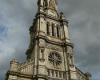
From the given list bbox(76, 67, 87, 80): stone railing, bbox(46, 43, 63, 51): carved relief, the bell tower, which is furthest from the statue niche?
bbox(76, 67, 87, 80): stone railing

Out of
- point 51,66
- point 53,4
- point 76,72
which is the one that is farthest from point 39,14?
point 76,72

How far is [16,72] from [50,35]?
11.2 m

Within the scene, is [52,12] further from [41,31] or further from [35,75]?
[35,75]

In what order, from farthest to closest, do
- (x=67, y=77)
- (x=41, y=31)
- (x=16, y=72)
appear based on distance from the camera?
(x=41, y=31) < (x=67, y=77) < (x=16, y=72)

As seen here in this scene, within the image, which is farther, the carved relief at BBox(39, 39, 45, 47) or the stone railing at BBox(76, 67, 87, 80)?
the stone railing at BBox(76, 67, 87, 80)

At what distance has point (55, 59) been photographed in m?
26.1

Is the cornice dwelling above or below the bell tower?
below

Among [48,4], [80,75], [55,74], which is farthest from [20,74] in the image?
[48,4]


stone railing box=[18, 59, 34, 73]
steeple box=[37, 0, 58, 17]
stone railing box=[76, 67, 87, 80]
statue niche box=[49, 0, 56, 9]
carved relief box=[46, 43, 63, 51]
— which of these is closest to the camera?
stone railing box=[18, 59, 34, 73]

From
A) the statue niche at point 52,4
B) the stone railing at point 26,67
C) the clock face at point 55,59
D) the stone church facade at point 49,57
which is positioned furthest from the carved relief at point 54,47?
the statue niche at point 52,4

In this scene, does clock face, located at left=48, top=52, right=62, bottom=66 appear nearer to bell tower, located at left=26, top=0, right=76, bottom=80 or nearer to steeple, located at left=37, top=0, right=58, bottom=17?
bell tower, located at left=26, top=0, right=76, bottom=80

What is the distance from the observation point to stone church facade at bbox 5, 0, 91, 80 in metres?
22.1

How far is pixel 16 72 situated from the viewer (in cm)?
2103

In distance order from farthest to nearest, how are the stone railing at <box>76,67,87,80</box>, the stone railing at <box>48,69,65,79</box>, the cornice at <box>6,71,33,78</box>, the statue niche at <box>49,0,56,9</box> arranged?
the statue niche at <box>49,0,56,9</box>
the stone railing at <box>76,67,87,80</box>
the stone railing at <box>48,69,65,79</box>
the cornice at <box>6,71,33,78</box>
